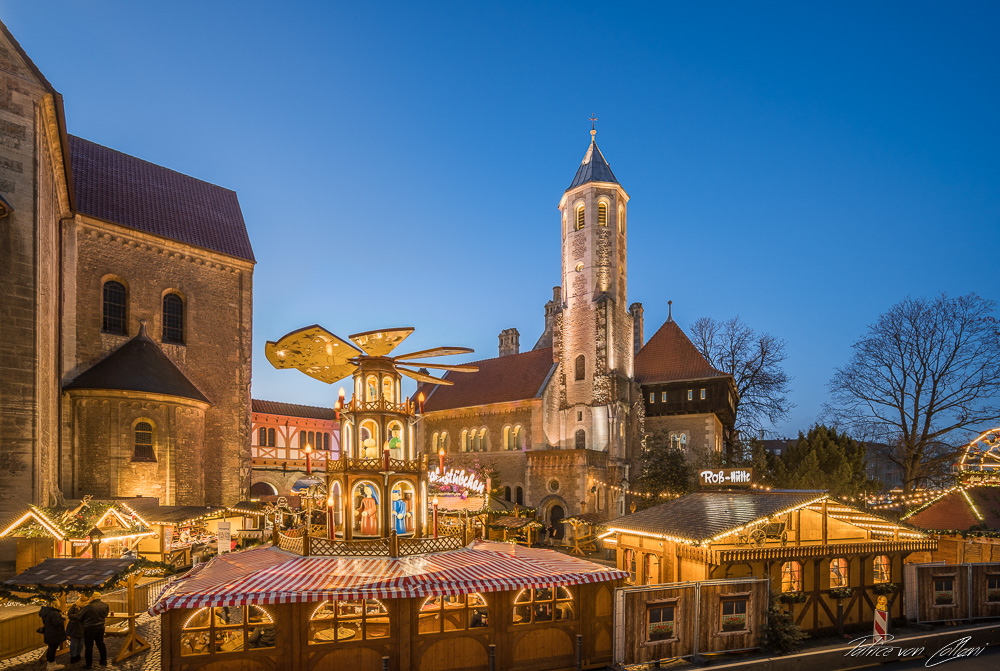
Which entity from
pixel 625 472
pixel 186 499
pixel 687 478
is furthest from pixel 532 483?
pixel 186 499

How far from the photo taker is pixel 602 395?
4409 centimetres

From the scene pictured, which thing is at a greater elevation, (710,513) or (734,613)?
(710,513)

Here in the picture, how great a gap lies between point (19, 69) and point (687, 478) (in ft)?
124

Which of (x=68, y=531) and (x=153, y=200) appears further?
(x=153, y=200)

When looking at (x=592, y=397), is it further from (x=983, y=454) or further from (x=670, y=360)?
(x=983, y=454)

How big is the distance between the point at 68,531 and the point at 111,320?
15.1 metres

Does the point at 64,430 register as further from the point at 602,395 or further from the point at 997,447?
the point at 997,447

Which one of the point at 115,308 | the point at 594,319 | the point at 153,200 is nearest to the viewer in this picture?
the point at 115,308

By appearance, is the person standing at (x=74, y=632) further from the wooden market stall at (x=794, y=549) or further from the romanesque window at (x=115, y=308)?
the romanesque window at (x=115, y=308)

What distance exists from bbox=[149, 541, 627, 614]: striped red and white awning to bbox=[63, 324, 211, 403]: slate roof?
1592cm

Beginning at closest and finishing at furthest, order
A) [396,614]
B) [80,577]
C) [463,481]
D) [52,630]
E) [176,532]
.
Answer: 1. [396,614]
2. [80,577]
3. [52,630]
4. [176,532]
5. [463,481]

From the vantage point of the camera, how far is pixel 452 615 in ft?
41.4

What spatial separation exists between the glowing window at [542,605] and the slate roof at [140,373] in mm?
21704

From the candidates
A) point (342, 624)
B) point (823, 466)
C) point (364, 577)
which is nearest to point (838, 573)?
point (364, 577)
